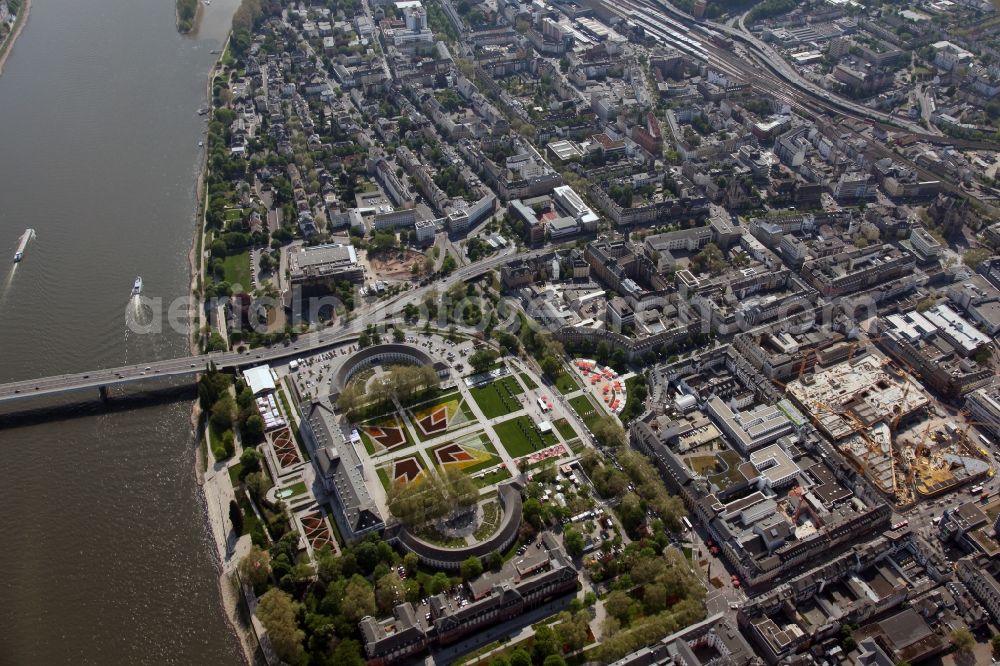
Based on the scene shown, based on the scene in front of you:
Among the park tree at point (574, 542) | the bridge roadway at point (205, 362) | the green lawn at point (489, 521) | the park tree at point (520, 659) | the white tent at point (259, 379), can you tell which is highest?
the bridge roadway at point (205, 362)

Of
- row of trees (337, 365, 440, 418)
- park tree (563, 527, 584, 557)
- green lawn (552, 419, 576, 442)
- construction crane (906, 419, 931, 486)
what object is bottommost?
construction crane (906, 419, 931, 486)

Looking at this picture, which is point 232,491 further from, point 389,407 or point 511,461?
point 511,461

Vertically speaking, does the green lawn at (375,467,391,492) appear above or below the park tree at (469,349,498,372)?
below

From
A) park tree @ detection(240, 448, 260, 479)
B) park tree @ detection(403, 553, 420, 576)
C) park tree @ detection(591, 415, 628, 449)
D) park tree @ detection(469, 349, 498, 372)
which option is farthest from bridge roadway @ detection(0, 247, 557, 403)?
park tree @ detection(403, 553, 420, 576)

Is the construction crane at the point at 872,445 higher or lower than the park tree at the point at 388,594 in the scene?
lower

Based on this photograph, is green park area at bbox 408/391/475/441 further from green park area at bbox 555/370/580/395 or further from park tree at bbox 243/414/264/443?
park tree at bbox 243/414/264/443

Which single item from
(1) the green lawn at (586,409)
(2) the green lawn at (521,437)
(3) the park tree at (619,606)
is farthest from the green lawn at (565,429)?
(3) the park tree at (619,606)

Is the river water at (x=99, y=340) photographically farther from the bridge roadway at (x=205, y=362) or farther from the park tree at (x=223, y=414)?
the park tree at (x=223, y=414)
